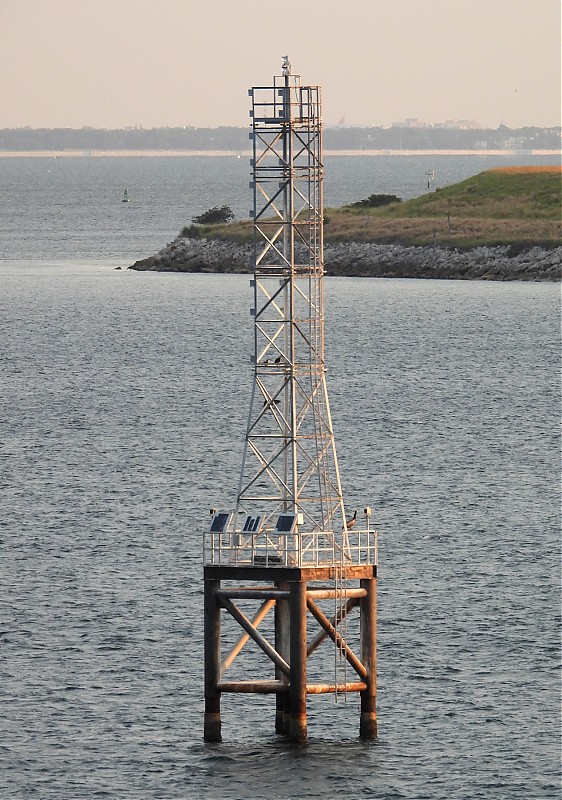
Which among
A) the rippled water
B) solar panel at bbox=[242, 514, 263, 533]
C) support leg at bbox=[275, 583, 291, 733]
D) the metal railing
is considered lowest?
the rippled water

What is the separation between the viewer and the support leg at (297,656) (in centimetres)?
4275

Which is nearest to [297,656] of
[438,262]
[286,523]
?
[286,523]

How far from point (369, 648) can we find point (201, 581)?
18.9 m

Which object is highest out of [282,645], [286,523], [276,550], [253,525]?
[286,523]

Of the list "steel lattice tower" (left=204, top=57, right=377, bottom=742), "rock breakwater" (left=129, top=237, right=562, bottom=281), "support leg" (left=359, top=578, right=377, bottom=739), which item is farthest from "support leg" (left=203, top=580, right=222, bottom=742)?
"rock breakwater" (left=129, top=237, right=562, bottom=281)

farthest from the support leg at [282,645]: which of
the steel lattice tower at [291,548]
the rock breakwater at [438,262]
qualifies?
the rock breakwater at [438,262]

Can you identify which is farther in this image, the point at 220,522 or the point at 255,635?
the point at 220,522

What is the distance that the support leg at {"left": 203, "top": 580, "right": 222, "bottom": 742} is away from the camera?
4356 cm

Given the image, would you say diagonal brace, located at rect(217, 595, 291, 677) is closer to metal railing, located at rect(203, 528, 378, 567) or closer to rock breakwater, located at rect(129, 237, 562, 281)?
metal railing, located at rect(203, 528, 378, 567)

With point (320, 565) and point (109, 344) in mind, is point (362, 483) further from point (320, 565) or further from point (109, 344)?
point (109, 344)

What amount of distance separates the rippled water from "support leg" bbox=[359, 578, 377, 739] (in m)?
0.88

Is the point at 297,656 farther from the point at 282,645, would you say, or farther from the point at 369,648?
the point at 369,648

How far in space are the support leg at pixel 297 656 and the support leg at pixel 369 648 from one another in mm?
1804

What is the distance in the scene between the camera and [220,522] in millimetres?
44406
